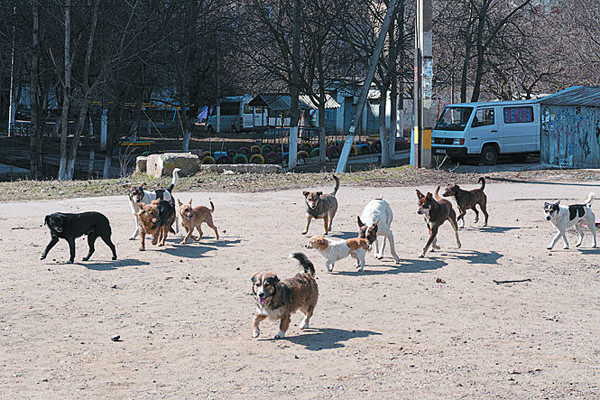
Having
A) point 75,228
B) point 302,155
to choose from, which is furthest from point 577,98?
point 75,228

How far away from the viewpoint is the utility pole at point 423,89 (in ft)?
73.7

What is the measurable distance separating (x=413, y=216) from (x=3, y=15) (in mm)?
23056

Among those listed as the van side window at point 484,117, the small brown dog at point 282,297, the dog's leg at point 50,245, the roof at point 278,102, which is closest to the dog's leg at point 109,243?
the dog's leg at point 50,245

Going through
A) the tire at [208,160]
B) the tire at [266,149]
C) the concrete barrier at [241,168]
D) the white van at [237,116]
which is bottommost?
the concrete barrier at [241,168]

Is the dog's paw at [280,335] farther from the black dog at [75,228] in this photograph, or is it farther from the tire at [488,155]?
the tire at [488,155]

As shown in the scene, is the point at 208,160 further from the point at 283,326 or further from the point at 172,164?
the point at 283,326

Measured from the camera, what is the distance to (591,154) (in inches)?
1076

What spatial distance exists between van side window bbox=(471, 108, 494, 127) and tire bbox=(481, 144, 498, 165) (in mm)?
846

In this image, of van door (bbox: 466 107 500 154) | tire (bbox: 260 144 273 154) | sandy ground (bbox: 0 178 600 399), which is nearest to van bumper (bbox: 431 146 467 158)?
van door (bbox: 466 107 500 154)

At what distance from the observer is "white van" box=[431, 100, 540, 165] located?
27.9 m

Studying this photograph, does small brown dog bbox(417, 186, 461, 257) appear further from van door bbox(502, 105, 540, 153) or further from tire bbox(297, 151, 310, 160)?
tire bbox(297, 151, 310, 160)

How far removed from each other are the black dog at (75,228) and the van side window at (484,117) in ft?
63.9

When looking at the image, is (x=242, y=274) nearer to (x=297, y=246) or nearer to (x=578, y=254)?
(x=297, y=246)

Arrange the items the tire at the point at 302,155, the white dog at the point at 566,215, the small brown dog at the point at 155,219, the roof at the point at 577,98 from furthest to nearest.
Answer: the tire at the point at 302,155 < the roof at the point at 577,98 < the white dog at the point at 566,215 < the small brown dog at the point at 155,219
